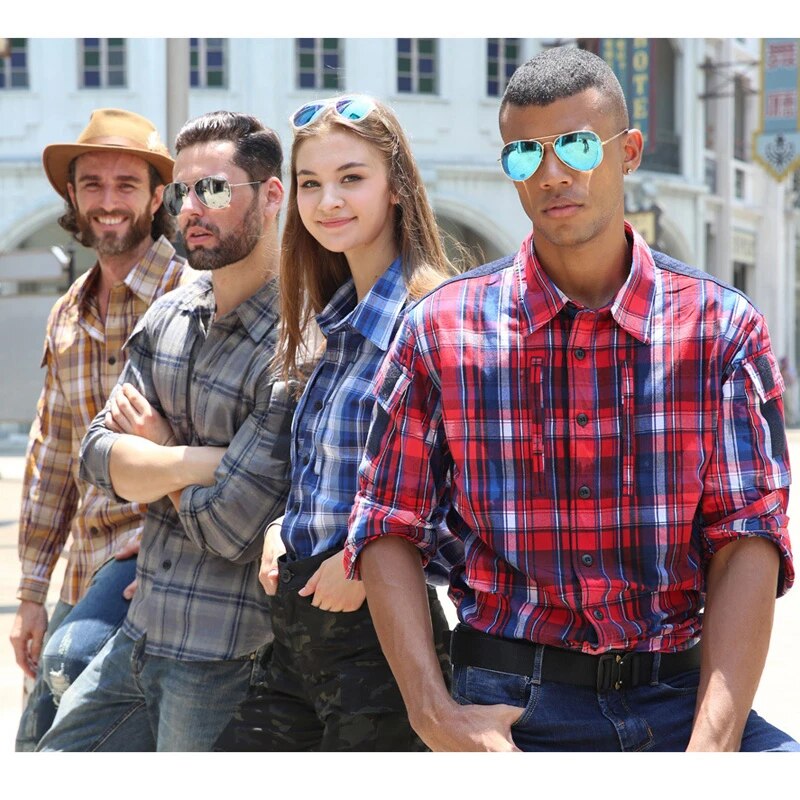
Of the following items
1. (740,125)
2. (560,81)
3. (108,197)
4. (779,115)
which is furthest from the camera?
(740,125)

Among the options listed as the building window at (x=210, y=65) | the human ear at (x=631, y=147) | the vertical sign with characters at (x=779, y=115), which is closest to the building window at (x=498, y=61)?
the building window at (x=210, y=65)

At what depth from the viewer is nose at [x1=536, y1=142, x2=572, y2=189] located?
227cm

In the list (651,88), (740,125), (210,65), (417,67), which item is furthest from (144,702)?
(740,125)

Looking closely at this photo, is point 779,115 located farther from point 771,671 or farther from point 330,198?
point 330,198

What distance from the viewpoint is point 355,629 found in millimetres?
2768

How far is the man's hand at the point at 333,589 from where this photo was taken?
2.70 m

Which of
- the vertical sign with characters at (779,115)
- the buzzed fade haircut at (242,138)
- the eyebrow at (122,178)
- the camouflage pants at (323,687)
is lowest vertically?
the camouflage pants at (323,687)

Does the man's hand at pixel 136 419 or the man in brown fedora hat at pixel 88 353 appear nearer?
the man's hand at pixel 136 419

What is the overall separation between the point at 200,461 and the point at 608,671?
1.26 metres

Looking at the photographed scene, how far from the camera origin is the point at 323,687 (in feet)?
9.09

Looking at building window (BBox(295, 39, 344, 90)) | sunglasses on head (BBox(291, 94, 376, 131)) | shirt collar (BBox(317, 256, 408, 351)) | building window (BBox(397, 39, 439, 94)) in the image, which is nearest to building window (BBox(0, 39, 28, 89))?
building window (BBox(295, 39, 344, 90))

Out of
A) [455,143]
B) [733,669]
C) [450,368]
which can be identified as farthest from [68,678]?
[455,143]

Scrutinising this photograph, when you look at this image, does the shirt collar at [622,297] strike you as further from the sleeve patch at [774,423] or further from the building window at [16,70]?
the building window at [16,70]

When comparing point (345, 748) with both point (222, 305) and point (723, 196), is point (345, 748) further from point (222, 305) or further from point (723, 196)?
point (723, 196)
